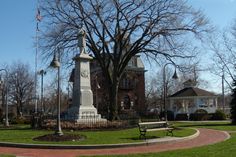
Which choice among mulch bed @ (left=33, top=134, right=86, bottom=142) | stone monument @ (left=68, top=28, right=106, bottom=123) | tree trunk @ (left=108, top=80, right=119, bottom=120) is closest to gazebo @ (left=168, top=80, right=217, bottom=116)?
tree trunk @ (left=108, top=80, right=119, bottom=120)

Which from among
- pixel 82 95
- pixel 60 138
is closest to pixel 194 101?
pixel 82 95

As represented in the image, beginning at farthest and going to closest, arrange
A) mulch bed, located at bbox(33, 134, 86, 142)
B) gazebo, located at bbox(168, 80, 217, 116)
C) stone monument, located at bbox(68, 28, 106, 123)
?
gazebo, located at bbox(168, 80, 217, 116)
stone monument, located at bbox(68, 28, 106, 123)
mulch bed, located at bbox(33, 134, 86, 142)

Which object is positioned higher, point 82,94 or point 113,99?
point 82,94

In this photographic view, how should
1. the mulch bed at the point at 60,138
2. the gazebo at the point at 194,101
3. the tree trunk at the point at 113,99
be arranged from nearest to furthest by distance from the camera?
the mulch bed at the point at 60,138, the tree trunk at the point at 113,99, the gazebo at the point at 194,101

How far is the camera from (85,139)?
2012 centimetres

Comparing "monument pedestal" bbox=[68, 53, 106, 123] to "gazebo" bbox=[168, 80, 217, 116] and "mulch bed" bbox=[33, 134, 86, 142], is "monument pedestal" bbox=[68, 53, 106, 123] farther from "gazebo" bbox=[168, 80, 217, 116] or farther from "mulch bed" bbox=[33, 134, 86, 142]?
"gazebo" bbox=[168, 80, 217, 116]

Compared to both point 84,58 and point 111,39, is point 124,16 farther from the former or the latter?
point 84,58

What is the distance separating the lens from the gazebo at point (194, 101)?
61.1 meters

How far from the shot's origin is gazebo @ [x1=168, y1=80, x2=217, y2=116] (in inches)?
2405

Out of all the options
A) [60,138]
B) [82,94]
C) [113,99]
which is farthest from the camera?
[113,99]

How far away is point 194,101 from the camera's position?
62.2m

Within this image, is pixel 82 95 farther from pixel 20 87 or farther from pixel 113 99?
pixel 20 87

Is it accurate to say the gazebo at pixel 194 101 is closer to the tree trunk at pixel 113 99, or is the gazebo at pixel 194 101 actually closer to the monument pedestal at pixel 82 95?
the tree trunk at pixel 113 99

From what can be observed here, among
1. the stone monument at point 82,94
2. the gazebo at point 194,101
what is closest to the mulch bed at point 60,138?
the stone monument at point 82,94
